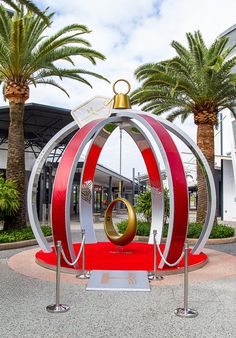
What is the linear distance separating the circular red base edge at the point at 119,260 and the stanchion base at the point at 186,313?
9.07ft

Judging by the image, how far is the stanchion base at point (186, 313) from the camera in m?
5.89

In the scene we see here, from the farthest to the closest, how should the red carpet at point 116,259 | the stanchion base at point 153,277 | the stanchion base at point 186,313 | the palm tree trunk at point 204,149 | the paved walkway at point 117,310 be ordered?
the palm tree trunk at point 204,149
the red carpet at point 116,259
the stanchion base at point 153,277
the stanchion base at point 186,313
the paved walkway at point 117,310

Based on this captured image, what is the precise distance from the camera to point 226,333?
17.0 feet

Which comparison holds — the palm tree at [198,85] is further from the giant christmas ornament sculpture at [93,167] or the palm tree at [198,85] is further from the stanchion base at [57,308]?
the stanchion base at [57,308]

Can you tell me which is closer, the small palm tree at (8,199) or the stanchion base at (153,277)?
the stanchion base at (153,277)

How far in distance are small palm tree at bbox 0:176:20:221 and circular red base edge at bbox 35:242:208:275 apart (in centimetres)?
343

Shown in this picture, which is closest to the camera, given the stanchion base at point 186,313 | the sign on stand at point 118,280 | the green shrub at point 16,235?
the stanchion base at point 186,313

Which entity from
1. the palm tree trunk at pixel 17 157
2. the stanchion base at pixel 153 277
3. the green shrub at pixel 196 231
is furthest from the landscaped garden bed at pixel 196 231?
the stanchion base at pixel 153 277

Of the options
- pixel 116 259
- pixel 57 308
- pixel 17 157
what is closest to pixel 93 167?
pixel 17 157

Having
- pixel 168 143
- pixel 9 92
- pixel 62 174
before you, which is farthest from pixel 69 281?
pixel 9 92

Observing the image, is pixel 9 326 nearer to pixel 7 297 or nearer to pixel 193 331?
pixel 7 297

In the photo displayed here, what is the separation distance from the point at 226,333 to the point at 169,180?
4.69 meters

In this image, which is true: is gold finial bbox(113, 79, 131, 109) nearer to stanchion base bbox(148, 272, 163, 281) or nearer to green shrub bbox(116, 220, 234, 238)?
stanchion base bbox(148, 272, 163, 281)

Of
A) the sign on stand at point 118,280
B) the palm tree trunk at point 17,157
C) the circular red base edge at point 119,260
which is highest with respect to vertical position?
the palm tree trunk at point 17,157
